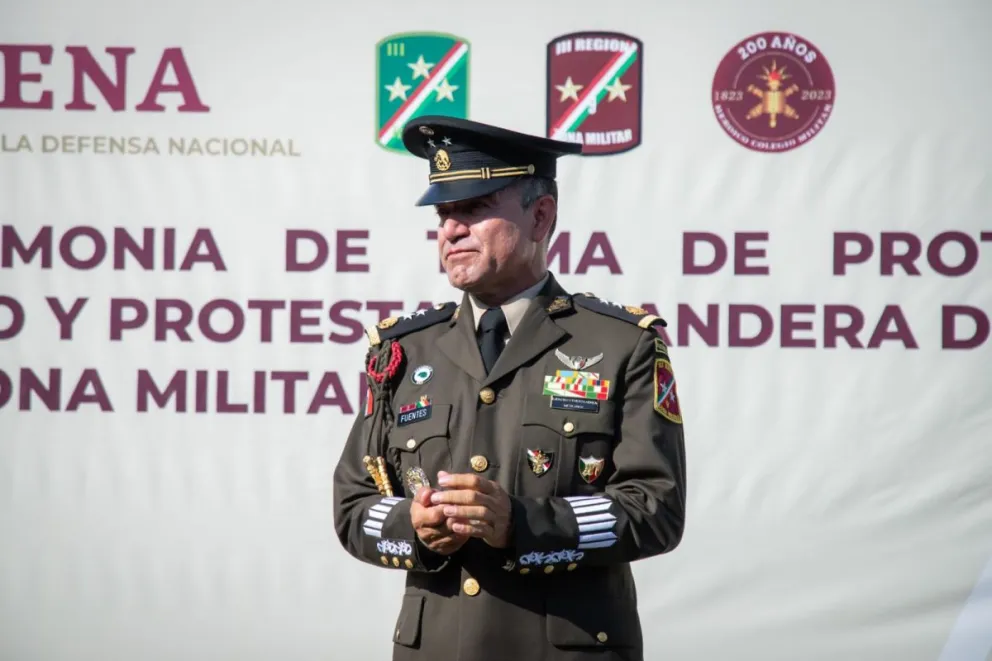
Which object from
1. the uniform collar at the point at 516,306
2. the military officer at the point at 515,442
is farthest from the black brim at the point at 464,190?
the uniform collar at the point at 516,306

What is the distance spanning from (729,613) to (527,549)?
6.28ft

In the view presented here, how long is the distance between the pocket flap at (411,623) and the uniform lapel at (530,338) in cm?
38

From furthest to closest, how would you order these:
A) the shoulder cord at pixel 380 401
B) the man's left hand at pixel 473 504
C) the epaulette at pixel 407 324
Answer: the epaulette at pixel 407 324 < the shoulder cord at pixel 380 401 < the man's left hand at pixel 473 504

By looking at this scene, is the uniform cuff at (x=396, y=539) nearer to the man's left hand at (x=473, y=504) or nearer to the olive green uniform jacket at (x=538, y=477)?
the olive green uniform jacket at (x=538, y=477)

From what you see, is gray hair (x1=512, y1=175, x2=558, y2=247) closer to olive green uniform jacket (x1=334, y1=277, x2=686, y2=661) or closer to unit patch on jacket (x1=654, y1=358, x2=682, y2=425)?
olive green uniform jacket (x1=334, y1=277, x2=686, y2=661)

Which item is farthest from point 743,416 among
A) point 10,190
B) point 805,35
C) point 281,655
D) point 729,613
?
point 10,190

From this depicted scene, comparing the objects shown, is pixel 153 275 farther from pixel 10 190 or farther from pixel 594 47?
pixel 594 47

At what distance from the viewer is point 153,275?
11.9 feet

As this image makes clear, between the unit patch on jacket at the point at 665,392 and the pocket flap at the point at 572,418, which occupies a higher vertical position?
the unit patch on jacket at the point at 665,392

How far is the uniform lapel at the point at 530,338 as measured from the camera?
6.50 feet

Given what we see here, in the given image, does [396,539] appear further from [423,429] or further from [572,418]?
[572,418]

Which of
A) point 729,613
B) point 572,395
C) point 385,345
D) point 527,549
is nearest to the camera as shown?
point 527,549

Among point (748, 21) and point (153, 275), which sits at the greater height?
point (748, 21)

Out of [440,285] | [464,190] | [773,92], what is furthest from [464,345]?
[773,92]
